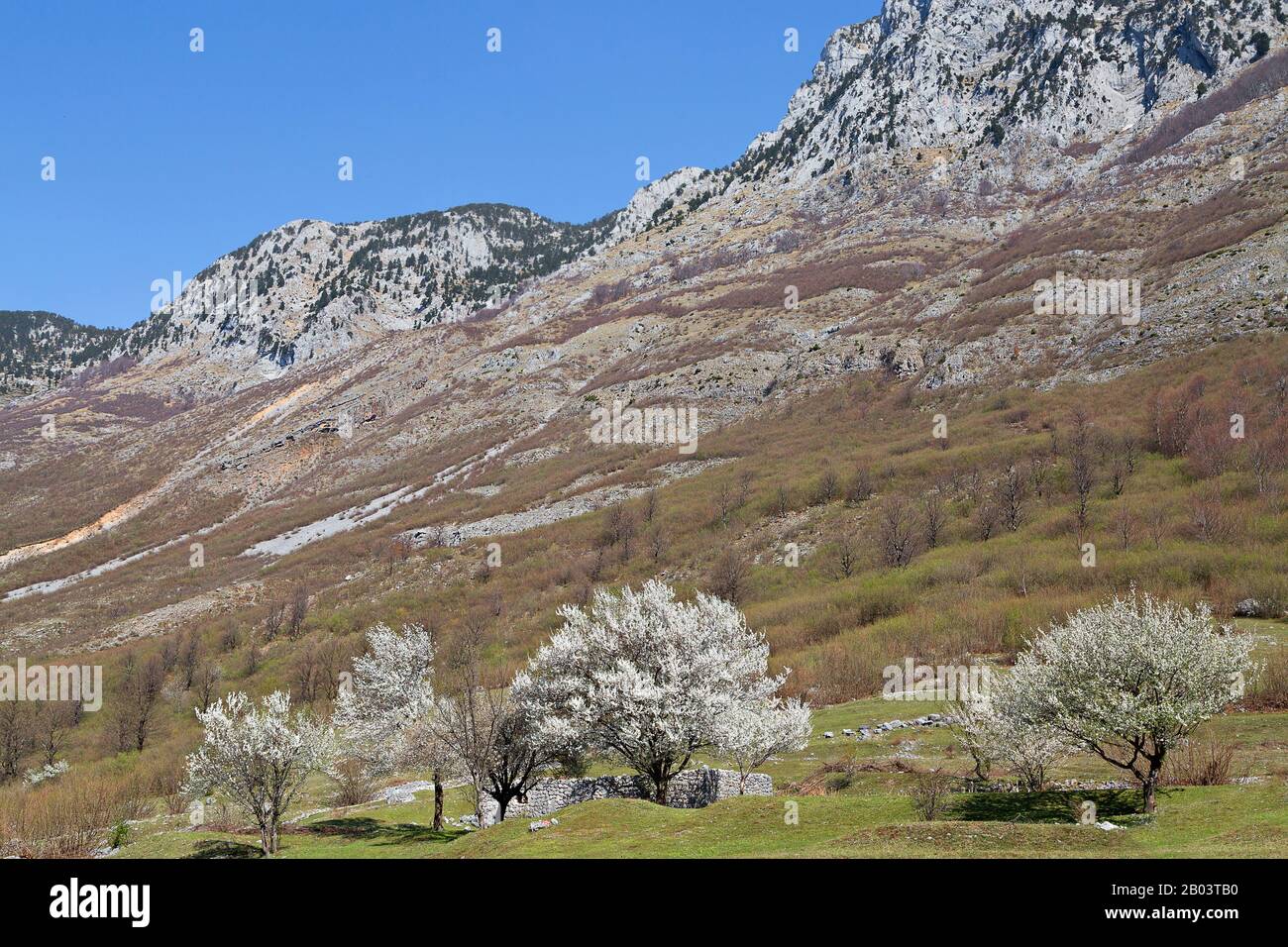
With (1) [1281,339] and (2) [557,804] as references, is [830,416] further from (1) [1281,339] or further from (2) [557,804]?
(2) [557,804]

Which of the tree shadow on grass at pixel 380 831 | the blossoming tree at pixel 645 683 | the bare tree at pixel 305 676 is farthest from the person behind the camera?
the bare tree at pixel 305 676

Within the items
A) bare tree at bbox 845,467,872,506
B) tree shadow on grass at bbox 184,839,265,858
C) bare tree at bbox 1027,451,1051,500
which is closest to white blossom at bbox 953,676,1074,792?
tree shadow on grass at bbox 184,839,265,858

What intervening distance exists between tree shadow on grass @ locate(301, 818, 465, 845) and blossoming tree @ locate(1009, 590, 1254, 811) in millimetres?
27245

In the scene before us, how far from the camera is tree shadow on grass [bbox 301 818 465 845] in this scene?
37562 mm

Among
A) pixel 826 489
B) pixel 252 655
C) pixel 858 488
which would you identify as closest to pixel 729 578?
pixel 826 489

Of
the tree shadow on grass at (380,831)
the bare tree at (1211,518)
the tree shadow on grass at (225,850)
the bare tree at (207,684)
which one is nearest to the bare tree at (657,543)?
the bare tree at (207,684)

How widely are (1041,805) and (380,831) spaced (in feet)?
102

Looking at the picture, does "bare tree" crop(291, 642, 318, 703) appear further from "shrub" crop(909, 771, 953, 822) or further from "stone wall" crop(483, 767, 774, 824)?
"shrub" crop(909, 771, 953, 822)

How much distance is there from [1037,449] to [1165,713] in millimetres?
71015

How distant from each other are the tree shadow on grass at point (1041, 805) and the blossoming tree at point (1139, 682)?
1258mm

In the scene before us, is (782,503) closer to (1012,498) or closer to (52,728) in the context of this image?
(1012,498)

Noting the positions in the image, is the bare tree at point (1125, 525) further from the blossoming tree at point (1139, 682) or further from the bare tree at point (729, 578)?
the blossoming tree at point (1139, 682)

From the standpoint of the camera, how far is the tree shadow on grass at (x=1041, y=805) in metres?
26.4
